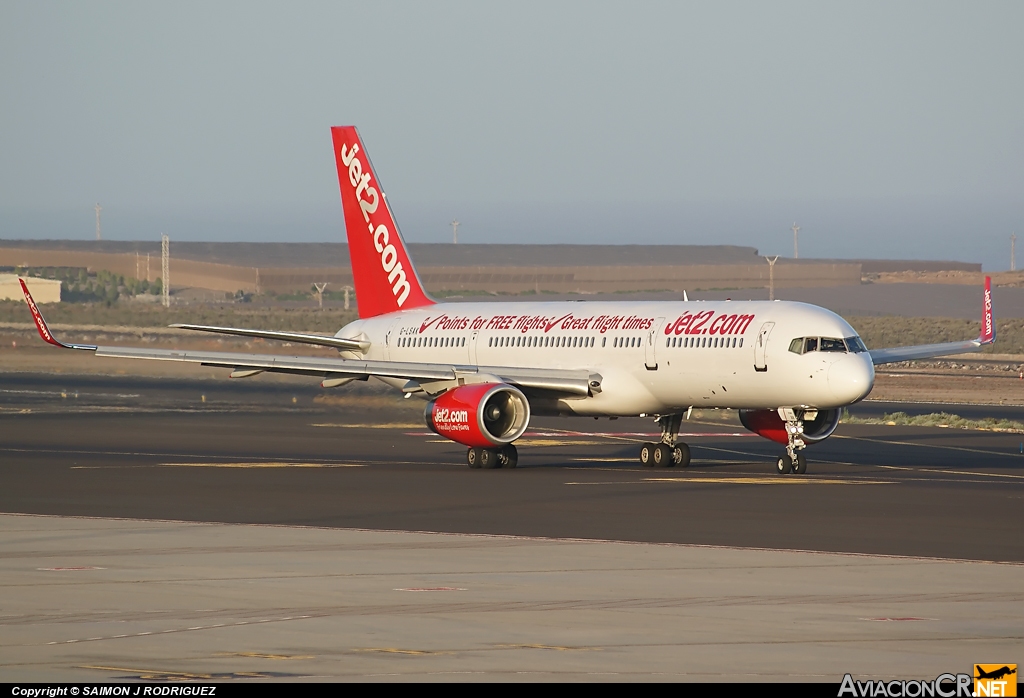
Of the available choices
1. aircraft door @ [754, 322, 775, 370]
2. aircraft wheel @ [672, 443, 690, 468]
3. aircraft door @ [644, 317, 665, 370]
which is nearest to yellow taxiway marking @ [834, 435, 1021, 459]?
aircraft wheel @ [672, 443, 690, 468]

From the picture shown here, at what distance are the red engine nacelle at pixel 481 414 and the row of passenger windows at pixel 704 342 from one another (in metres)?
3.76

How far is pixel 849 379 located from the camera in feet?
105

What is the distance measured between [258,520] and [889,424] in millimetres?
32017

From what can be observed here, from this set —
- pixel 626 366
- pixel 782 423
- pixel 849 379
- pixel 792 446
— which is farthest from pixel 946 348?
pixel 626 366

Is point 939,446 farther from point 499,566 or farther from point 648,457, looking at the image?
point 499,566

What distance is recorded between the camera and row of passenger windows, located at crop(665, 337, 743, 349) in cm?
3369

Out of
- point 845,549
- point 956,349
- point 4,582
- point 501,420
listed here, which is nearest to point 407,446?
point 501,420

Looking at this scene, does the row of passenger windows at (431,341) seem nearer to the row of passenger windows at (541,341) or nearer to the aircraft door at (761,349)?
the row of passenger windows at (541,341)

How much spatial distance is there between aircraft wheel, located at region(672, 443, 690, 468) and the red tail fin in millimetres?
10901

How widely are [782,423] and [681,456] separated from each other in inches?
99.1

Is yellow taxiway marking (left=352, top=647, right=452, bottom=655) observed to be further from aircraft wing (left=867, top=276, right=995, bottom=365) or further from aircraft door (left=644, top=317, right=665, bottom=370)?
aircraft wing (left=867, top=276, right=995, bottom=365)

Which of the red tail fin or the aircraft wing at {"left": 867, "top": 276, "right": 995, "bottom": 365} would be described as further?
the red tail fin

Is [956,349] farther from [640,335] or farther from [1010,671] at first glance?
[1010,671]

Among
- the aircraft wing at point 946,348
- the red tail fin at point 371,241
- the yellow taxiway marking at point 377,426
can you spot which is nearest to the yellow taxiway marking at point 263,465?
the red tail fin at point 371,241
